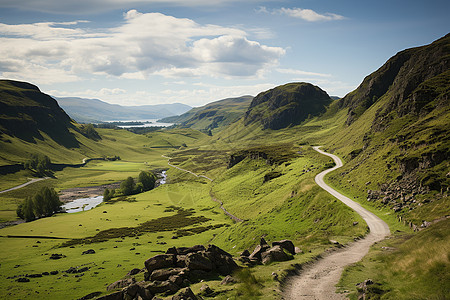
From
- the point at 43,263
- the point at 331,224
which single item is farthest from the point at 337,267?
the point at 43,263

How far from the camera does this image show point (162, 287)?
29.0 meters

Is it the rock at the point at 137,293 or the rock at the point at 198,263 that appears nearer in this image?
the rock at the point at 137,293

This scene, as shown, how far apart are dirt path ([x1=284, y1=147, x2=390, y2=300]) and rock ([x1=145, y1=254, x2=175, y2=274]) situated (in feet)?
48.3

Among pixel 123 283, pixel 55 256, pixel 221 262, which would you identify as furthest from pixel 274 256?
pixel 55 256

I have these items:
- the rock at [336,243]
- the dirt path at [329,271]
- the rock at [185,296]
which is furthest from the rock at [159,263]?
the rock at [336,243]

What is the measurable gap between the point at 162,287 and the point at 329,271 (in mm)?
18638

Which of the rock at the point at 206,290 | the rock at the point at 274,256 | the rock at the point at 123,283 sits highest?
the rock at the point at 206,290

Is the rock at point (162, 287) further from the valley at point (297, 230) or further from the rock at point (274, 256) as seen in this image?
the rock at point (274, 256)

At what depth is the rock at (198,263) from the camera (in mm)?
32781

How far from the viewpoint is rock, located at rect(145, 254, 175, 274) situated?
113 feet

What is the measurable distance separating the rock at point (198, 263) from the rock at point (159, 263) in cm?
269

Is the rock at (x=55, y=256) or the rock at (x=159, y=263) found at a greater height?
the rock at (x=159, y=263)

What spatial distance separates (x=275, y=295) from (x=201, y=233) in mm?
75874

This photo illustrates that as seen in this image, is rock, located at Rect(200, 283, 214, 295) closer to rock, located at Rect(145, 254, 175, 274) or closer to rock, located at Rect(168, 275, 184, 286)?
rock, located at Rect(168, 275, 184, 286)
